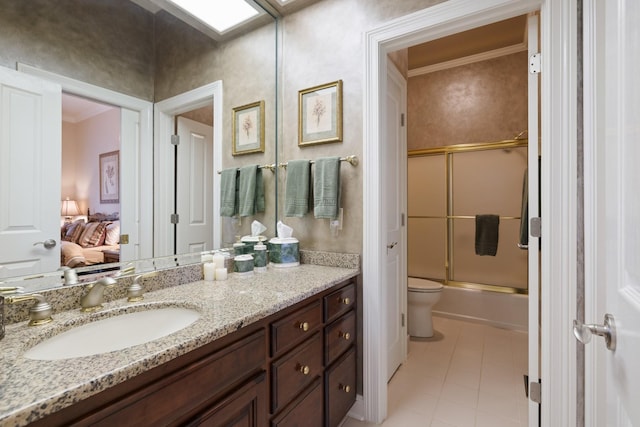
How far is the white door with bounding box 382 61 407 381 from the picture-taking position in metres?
2.01

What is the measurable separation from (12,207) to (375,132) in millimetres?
1492

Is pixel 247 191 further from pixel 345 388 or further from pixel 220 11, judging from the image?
pixel 345 388

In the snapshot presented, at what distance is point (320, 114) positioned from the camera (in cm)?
181

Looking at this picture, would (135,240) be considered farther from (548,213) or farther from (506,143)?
(506,143)

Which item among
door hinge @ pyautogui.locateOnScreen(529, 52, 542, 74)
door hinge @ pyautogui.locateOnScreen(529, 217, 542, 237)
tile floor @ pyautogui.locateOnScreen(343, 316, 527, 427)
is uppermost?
door hinge @ pyautogui.locateOnScreen(529, 52, 542, 74)

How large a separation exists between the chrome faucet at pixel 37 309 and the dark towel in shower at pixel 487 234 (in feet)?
11.1

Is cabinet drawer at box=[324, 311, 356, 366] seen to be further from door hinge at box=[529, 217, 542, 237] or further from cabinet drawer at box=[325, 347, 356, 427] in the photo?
door hinge at box=[529, 217, 542, 237]

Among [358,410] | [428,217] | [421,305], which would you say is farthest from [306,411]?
[428,217]


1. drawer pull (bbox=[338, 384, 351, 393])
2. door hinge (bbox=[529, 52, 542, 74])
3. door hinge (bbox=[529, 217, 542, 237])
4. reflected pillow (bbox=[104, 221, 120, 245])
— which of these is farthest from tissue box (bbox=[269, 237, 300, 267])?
door hinge (bbox=[529, 52, 542, 74])

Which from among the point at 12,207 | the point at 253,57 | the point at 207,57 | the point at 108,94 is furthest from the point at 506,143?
the point at 12,207

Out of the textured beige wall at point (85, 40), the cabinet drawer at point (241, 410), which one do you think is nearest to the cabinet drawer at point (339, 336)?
the cabinet drawer at point (241, 410)

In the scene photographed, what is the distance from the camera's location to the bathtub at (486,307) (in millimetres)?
2867

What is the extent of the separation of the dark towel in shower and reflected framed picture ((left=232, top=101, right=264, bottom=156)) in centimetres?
249

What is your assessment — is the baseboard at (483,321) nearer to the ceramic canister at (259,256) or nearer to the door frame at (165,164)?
the ceramic canister at (259,256)
